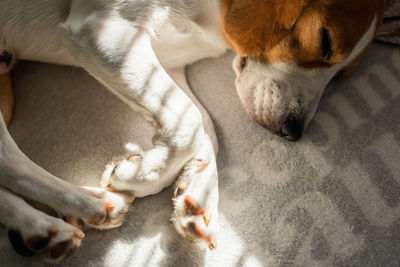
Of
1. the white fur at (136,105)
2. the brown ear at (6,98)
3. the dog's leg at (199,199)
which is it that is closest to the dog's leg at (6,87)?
the brown ear at (6,98)

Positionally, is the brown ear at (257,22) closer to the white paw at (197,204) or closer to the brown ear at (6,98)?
the white paw at (197,204)

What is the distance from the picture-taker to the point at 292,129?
3.72 feet

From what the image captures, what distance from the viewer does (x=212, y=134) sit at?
1219mm

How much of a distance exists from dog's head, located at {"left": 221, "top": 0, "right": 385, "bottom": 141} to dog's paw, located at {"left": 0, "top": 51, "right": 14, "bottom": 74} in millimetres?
708

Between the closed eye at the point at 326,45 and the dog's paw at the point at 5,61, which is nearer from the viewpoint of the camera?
the closed eye at the point at 326,45

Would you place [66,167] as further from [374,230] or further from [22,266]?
[374,230]

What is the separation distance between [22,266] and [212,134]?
0.67 m

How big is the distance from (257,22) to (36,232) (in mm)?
804

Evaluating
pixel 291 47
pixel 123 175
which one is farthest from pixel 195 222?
pixel 291 47

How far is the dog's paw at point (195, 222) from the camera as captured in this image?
38.5 inches

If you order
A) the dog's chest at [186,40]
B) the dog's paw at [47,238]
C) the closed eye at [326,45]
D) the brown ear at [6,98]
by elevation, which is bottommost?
the dog's paw at [47,238]

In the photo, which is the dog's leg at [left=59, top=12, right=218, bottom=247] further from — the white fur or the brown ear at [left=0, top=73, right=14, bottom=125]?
the brown ear at [left=0, top=73, right=14, bottom=125]

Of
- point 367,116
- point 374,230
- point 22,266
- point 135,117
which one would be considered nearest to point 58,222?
point 22,266

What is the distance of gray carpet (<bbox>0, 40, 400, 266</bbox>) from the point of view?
3.50 feet
